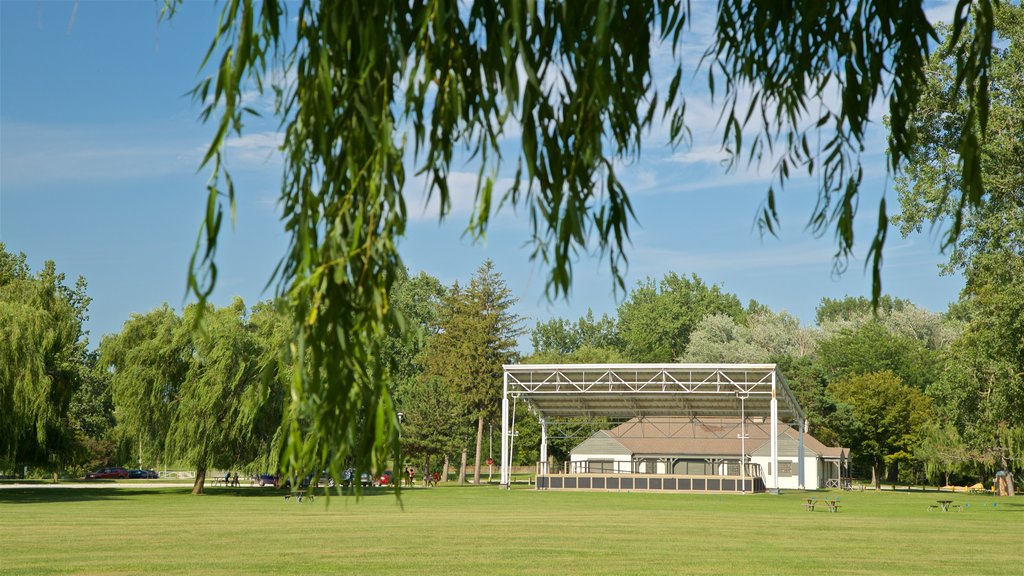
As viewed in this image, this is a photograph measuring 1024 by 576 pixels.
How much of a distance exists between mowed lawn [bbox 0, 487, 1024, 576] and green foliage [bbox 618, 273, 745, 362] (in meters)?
83.2

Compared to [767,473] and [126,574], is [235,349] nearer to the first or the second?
[126,574]

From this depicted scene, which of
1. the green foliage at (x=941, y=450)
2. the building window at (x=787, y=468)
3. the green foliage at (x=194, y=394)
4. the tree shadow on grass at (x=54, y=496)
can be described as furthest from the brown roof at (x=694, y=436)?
the tree shadow on grass at (x=54, y=496)

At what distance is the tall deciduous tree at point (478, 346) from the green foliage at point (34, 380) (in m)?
38.0

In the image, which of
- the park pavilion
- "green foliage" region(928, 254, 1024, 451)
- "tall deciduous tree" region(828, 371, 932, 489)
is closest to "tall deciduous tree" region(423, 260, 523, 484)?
the park pavilion

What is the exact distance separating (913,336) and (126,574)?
108 m

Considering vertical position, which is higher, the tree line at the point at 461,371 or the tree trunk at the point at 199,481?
the tree line at the point at 461,371

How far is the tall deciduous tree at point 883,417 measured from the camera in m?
81.2

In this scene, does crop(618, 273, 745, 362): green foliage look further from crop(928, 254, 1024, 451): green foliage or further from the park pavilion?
crop(928, 254, 1024, 451): green foliage

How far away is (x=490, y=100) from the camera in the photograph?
457cm

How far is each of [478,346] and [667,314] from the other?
137ft

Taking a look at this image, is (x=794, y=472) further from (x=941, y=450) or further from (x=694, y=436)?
(x=941, y=450)

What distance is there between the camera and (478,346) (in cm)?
8262

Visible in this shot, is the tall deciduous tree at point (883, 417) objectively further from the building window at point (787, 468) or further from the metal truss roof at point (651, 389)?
the metal truss roof at point (651, 389)

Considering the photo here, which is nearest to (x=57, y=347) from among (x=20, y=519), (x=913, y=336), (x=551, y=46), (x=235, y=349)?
(x=235, y=349)
